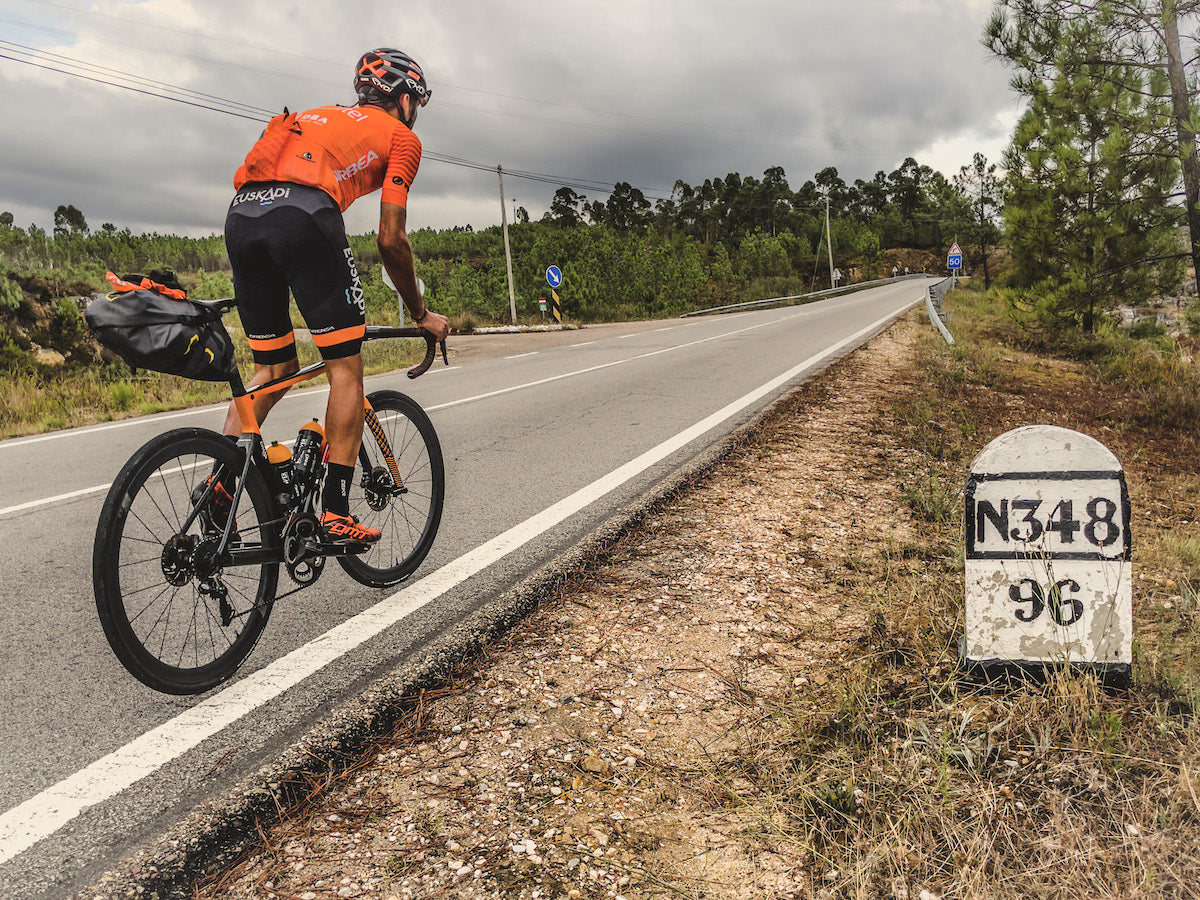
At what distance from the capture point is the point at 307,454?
2.75 meters

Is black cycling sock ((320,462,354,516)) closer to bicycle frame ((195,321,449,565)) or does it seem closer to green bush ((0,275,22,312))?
bicycle frame ((195,321,449,565))

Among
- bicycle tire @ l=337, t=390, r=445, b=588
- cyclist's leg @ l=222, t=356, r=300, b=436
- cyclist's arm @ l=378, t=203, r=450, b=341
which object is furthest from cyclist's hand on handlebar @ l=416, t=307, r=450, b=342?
cyclist's leg @ l=222, t=356, r=300, b=436

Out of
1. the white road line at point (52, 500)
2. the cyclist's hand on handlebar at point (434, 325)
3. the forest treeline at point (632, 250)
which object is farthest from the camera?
the forest treeline at point (632, 250)

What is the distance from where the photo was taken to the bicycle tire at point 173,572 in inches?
82.7

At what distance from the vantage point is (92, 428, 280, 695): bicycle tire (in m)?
2.10

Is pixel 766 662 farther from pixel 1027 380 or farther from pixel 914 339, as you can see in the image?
pixel 914 339

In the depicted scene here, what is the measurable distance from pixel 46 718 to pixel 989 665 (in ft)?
9.59

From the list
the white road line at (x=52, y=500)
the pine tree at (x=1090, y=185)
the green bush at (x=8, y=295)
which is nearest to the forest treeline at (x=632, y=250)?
the green bush at (x=8, y=295)

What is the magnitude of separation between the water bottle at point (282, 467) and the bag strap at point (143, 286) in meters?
0.58

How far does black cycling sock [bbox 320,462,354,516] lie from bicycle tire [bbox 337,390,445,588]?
0.34 metres

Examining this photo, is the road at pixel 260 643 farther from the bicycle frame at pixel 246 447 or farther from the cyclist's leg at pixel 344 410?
the cyclist's leg at pixel 344 410

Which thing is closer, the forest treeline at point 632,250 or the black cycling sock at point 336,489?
the black cycling sock at point 336,489

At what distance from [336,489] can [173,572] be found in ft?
2.05

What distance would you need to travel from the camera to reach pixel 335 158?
→ 2.61 metres
